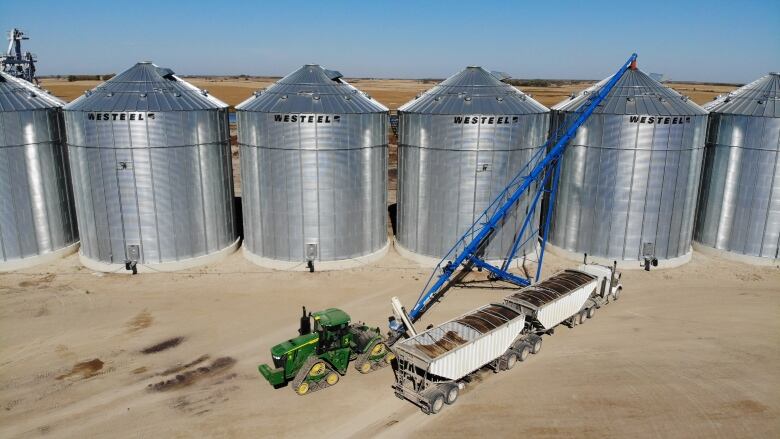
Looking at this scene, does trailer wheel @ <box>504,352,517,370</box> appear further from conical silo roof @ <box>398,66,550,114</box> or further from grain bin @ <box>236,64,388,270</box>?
conical silo roof @ <box>398,66,550,114</box>

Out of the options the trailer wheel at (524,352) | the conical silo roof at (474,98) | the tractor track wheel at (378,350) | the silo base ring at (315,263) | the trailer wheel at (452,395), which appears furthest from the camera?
the silo base ring at (315,263)

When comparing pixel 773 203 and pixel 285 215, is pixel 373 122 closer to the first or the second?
pixel 285 215

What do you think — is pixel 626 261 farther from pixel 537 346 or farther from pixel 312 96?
pixel 312 96

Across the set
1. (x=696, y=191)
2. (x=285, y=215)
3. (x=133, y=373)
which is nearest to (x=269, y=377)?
(x=133, y=373)

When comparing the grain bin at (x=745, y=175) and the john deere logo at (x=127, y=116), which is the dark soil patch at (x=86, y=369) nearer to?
the john deere logo at (x=127, y=116)

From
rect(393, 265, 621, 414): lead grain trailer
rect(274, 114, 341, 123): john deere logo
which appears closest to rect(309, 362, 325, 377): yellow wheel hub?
rect(393, 265, 621, 414): lead grain trailer

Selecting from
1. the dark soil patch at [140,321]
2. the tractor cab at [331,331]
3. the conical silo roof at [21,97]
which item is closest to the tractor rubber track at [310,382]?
the tractor cab at [331,331]

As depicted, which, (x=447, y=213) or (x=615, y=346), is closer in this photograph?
(x=615, y=346)
